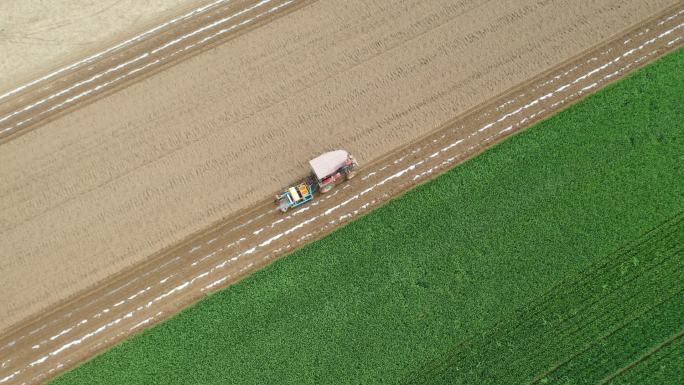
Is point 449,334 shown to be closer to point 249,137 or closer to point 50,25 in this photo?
point 249,137

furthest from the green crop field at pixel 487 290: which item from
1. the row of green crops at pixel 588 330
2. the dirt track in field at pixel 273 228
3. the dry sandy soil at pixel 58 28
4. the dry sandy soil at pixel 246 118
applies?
the dry sandy soil at pixel 58 28

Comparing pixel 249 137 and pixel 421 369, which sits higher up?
pixel 249 137

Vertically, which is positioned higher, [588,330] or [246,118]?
[246,118]

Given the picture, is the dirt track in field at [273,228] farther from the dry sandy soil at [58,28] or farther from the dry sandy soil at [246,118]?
the dry sandy soil at [58,28]

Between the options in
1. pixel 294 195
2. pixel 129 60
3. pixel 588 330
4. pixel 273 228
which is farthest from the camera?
pixel 129 60

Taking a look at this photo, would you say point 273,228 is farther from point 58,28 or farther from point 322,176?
point 58,28

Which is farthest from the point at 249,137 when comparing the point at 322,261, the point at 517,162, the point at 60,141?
the point at 517,162

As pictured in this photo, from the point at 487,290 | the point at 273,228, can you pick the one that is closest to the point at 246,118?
the point at 273,228
